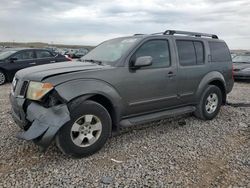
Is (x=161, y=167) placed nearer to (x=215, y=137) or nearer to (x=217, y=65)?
(x=215, y=137)

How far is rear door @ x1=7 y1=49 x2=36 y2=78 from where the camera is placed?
11.5m

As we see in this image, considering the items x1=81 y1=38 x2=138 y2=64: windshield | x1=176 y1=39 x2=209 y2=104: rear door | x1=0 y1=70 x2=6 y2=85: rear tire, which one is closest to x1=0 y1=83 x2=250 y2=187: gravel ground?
x1=176 y1=39 x2=209 y2=104: rear door

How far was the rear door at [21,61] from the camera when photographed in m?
11.5

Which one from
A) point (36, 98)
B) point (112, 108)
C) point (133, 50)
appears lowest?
point (112, 108)

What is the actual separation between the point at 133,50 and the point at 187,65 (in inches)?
55.7

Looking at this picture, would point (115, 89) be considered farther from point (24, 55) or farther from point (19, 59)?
point (24, 55)

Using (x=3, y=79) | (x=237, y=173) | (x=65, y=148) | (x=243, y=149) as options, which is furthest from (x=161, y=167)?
(x=3, y=79)

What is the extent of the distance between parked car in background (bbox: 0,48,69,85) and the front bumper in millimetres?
8362

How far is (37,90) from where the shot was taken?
3.72m

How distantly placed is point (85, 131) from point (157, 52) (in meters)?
2.03

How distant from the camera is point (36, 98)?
3.70 metres

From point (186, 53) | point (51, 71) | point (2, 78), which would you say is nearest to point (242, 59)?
point (186, 53)

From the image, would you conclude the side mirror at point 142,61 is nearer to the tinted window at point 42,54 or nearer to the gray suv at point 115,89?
the gray suv at point 115,89

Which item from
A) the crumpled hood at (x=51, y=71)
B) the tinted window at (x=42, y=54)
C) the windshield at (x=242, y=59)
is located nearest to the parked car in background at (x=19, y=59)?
the tinted window at (x=42, y=54)
